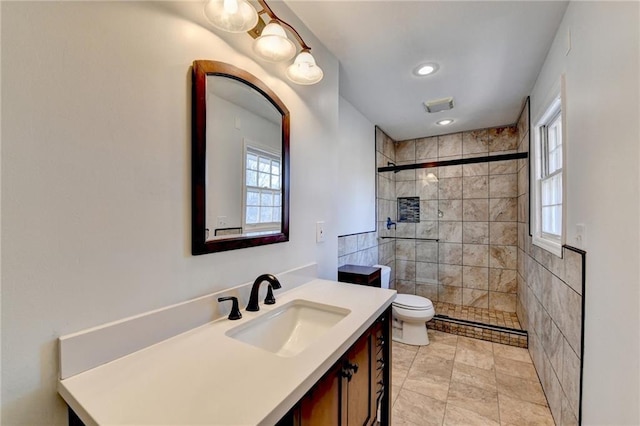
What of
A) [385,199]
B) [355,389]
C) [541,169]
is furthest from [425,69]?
[355,389]

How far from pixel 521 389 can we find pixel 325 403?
2006 mm

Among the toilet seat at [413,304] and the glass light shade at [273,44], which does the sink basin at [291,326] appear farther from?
the toilet seat at [413,304]

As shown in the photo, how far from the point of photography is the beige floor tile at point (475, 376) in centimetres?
204

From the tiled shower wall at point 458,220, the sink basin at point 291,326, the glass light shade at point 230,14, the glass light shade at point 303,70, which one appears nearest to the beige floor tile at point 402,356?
the tiled shower wall at point 458,220

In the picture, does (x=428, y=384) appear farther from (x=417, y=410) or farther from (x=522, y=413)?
(x=522, y=413)

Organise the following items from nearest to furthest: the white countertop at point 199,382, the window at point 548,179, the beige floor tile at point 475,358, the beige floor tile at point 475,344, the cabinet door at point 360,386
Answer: the white countertop at point 199,382 < the cabinet door at point 360,386 < the window at point 548,179 < the beige floor tile at point 475,358 < the beige floor tile at point 475,344

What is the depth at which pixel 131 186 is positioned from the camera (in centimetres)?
81

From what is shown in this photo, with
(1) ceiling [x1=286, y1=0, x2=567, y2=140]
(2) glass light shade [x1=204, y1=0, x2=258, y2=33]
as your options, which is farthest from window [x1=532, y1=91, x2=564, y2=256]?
(2) glass light shade [x1=204, y1=0, x2=258, y2=33]

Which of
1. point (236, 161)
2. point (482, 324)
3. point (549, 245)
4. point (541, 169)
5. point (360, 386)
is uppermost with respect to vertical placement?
point (541, 169)

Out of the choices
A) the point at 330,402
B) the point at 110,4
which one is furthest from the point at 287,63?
the point at 330,402

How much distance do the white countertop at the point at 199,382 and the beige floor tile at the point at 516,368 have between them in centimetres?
210

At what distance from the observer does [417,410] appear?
1.78m

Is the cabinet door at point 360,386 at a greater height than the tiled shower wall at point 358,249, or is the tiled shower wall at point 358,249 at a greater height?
the tiled shower wall at point 358,249

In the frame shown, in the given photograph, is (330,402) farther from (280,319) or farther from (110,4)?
(110,4)
